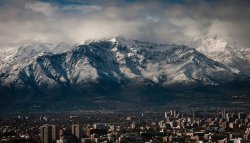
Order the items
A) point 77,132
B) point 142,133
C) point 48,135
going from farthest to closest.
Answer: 1. point 142,133
2. point 77,132
3. point 48,135

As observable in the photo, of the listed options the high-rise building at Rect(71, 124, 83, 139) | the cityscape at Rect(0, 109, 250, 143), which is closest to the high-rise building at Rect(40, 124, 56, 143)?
the cityscape at Rect(0, 109, 250, 143)

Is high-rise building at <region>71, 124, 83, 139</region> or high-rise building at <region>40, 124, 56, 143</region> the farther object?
high-rise building at <region>71, 124, 83, 139</region>

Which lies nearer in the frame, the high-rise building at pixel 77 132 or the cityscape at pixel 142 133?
the cityscape at pixel 142 133

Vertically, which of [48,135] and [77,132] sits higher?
[77,132]

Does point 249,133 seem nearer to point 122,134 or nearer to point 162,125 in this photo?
point 122,134

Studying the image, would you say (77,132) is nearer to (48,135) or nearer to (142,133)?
(48,135)

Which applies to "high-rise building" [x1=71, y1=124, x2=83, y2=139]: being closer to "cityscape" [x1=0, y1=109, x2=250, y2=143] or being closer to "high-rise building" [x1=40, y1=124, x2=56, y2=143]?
"cityscape" [x1=0, y1=109, x2=250, y2=143]

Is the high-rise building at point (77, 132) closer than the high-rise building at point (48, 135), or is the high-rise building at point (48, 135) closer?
the high-rise building at point (48, 135)

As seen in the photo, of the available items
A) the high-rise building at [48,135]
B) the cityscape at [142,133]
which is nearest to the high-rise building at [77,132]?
the cityscape at [142,133]

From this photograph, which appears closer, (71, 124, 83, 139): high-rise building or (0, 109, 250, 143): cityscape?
(0, 109, 250, 143): cityscape

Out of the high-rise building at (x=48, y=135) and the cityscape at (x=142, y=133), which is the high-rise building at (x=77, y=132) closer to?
the cityscape at (x=142, y=133)

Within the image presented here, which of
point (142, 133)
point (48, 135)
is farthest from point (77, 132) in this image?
point (142, 133)

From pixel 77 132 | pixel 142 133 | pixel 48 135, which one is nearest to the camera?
pixel 48 135
